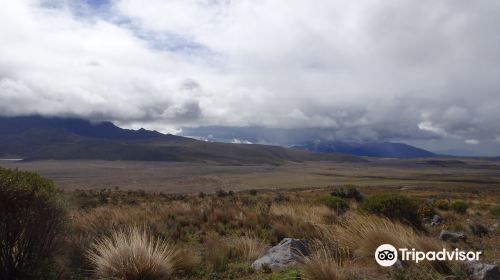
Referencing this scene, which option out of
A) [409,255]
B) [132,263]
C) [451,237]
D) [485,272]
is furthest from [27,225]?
[451,237]

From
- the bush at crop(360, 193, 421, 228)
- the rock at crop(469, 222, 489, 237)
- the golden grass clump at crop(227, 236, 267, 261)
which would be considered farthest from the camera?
the rock at crop(469, 222, 489, 237)

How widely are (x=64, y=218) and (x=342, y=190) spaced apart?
25130 millimetres

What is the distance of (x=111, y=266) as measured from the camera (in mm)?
7398

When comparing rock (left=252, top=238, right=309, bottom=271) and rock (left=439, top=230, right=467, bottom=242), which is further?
rock (left=439, top=230, right=467, bottom=242)

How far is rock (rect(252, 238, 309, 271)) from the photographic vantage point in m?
7.86

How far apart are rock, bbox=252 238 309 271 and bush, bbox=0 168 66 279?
11.8ft

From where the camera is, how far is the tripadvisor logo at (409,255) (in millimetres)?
7094

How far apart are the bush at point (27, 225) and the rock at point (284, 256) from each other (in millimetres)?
A: 3602

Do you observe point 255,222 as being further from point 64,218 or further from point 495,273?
point 495,273

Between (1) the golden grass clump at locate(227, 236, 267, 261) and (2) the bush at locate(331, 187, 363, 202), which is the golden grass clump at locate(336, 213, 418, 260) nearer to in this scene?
(1) the golden grass clump at locate(227, 236, 267, 261)

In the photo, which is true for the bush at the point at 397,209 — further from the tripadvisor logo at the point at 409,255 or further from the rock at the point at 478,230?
the tripadvisor logo at the point at 409,255

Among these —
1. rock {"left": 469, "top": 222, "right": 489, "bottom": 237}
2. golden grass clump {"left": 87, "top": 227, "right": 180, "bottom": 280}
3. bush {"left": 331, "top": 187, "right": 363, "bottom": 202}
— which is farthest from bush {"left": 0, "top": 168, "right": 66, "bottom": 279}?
bush {"left": 331, "top": 187, "right": 363, "bottom": 202}

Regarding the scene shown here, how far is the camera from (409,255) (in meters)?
7.35

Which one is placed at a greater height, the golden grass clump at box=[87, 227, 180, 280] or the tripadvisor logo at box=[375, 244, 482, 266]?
the tripadvisor logo at box=[375, 244, 482, 266]
